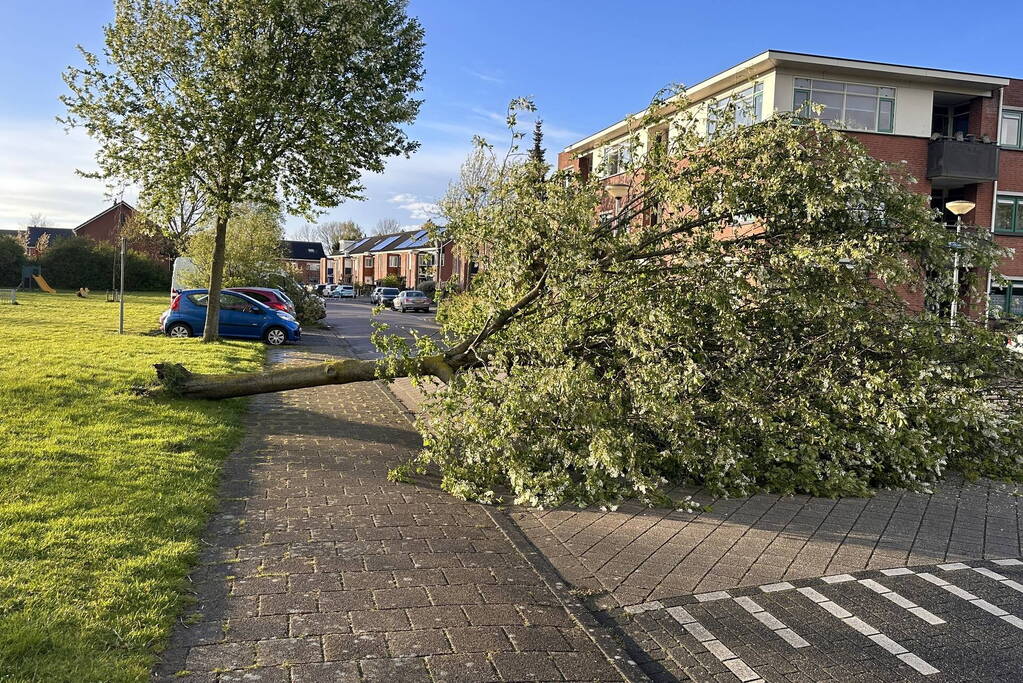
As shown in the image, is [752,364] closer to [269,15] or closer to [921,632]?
[921,632]

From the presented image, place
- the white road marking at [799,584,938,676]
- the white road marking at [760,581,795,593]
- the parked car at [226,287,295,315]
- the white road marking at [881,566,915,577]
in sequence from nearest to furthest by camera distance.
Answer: the white road marking at [799,584,938,676], the white road marking at [760,581,795,593], the white road marking at [881,566,915,577], the parked car at [226,287,295,315]

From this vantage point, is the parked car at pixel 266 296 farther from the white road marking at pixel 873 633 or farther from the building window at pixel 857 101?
the white road marking at pixel 873 633

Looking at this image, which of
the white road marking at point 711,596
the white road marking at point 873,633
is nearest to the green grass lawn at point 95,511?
the white road marking at point 711,596

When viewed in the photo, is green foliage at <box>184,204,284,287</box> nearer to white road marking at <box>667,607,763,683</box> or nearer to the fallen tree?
the fallen tree

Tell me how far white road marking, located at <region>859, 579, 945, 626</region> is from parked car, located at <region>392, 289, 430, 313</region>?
139 feet

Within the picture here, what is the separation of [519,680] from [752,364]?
13.5 ft

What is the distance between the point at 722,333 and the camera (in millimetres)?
6410

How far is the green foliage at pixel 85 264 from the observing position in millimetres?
48219

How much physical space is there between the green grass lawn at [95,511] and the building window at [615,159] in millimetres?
4693

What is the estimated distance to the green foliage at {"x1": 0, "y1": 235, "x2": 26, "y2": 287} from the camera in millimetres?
47344

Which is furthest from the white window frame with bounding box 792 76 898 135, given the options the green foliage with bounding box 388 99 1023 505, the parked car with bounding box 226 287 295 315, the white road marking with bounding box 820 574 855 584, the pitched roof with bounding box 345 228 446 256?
the pitched roof with bounding box 345 228 446 256

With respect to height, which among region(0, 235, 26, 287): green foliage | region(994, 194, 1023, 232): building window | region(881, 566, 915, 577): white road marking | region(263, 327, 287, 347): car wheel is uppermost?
region(994, 194, 1023, 232): building window

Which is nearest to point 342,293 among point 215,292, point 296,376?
point 215,292

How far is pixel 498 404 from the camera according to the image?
685 centimetres
